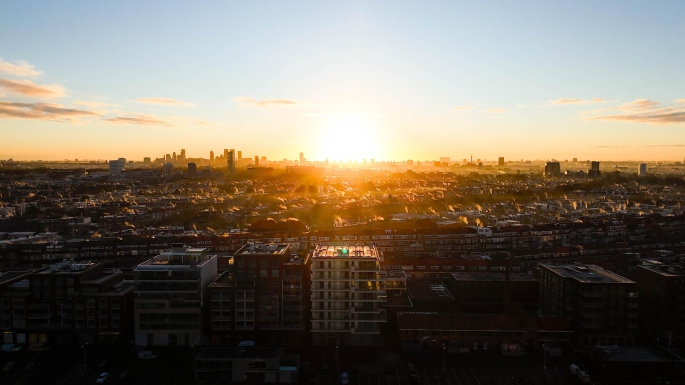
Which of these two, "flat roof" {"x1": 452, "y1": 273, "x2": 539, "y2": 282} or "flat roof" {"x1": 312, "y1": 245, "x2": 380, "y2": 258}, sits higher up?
"flat roof" {"x1": 312, "y1": 245, "x2": 380, "y2": 258}

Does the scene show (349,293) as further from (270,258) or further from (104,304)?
(104,304)

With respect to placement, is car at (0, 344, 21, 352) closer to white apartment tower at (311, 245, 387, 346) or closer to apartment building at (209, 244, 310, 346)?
apartment building at (209, 244, 310, 346)

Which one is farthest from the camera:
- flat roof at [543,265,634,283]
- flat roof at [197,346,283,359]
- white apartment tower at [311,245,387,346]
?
flat roof at [543,265,634,283]

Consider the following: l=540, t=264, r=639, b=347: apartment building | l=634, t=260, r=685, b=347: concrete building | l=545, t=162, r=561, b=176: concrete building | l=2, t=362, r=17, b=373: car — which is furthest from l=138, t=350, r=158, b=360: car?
l=545, t=162, r=561, b=176: concrete building

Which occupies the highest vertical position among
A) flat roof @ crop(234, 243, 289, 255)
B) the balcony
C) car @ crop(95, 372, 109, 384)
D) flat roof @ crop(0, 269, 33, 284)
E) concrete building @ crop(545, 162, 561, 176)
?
concrete building @ crop(545, 162, 561, 176)

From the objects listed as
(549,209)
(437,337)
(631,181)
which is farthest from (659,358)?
(631,181)

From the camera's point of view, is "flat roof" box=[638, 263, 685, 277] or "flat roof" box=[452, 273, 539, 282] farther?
"flat roof" box=[452, 273, 539, 282]

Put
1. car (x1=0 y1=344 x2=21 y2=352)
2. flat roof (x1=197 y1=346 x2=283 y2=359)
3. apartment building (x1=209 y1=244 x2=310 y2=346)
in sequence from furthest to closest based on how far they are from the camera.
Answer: apartment building (x1=209 y1=244 x2=310 y2=346) → car (x1=0 y1=344 x2=21 y2=352) → flat roof (x1=197 y1=346 x2=283 y2=359)

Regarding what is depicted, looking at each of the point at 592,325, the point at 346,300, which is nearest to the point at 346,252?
→ the point at 346,300
